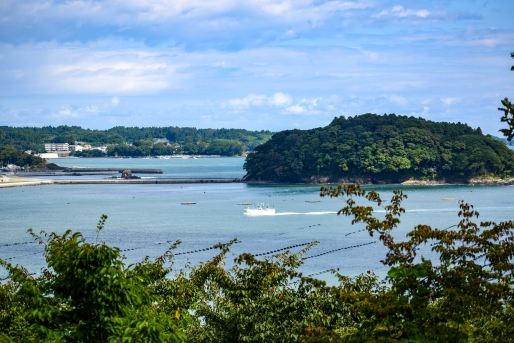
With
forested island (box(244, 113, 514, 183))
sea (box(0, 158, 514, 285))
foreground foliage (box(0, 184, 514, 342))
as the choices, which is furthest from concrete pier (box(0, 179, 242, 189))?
foreground foliage (box(0, 184, 514, 342))

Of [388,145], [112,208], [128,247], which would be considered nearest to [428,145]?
[388,145]

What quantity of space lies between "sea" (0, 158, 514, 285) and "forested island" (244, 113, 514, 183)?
483 cm

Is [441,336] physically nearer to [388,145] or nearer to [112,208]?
[112,208]

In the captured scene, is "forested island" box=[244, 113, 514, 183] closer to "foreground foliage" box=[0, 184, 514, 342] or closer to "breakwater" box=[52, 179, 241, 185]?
"breakwater" box=[52, 179, 241, 185]

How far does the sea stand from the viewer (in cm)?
3947

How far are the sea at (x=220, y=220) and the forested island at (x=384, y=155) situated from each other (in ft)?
15.8

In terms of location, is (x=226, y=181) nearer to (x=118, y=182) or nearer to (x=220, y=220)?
(x=118, y=182)

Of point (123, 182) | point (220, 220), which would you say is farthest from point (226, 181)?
point (220, 220)

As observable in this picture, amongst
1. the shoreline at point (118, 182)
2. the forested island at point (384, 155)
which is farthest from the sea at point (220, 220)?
the shoreline at point (118, 182)

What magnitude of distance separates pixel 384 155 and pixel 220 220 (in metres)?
50.5

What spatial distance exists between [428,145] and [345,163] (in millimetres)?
12925

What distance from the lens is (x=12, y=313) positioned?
14.2m

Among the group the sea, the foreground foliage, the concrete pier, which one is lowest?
the sea

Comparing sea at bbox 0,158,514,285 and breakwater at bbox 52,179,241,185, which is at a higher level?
breakwater at bbox 52,179,241,185
